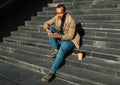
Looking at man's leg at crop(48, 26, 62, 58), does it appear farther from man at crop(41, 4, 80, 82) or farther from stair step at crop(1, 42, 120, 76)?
stair step at crop(1, 42, 120, 76)

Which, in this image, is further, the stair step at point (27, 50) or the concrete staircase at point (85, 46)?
the stair step at point (27, 50)

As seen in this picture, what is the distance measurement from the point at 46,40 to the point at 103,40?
183cm

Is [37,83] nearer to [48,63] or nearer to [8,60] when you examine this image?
[48,63]

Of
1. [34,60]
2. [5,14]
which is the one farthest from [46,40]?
[5,14]

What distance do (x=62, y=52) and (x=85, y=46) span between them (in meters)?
0.93

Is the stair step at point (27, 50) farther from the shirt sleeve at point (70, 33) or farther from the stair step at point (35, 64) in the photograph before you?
the shirt sleeve at point (70, 33)

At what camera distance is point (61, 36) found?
5.20m

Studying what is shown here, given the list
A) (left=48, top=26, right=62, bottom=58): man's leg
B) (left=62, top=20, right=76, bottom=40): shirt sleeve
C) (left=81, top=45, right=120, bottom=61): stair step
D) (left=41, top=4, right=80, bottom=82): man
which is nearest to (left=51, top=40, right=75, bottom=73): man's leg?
(left=41, top=4, right=80, bottom=82): man

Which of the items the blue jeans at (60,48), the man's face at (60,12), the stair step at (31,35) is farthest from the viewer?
the stair step at (31,35)

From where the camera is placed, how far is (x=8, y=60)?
6.45 metres

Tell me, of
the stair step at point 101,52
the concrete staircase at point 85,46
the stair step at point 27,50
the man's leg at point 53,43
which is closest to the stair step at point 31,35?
the concrete staircase at point 85,46

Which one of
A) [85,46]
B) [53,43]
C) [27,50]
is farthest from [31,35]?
[85,46]

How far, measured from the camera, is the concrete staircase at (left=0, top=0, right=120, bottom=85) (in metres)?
4.83

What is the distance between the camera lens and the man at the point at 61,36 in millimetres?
5051
